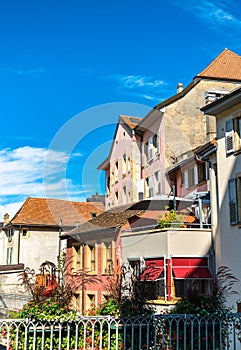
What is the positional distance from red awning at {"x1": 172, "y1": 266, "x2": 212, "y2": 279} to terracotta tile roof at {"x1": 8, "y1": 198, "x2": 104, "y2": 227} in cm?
2360

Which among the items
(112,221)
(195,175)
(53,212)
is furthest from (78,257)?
(53,212)

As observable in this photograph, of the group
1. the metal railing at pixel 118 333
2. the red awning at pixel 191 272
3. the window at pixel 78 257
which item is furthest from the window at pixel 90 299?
the metal railing at pixel 118 333

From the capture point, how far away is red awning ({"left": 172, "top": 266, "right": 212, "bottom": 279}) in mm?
20953

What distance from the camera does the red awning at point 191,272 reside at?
2095 cm

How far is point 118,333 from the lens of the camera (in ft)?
28.7

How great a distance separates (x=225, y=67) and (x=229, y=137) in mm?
14212

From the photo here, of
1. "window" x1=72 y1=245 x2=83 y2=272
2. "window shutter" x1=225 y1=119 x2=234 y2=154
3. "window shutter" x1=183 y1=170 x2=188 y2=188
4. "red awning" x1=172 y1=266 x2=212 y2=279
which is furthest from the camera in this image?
"window" x1=72 y1=245 x2=83 y2=272

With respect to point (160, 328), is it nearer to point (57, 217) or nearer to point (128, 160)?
point (128, 160)

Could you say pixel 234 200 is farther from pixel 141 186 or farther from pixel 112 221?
pixel 141 186

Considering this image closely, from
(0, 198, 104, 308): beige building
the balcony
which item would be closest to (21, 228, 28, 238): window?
(0, 198, 104, 308): beige building

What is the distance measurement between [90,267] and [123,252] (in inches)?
244

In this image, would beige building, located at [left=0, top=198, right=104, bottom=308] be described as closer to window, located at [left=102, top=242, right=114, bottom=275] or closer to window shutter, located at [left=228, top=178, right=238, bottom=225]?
window, located at [left=102, top=242, right=114, bottom=275]

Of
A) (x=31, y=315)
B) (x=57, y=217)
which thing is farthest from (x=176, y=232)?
(x=57, y=217)

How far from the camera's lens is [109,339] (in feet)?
28.2
